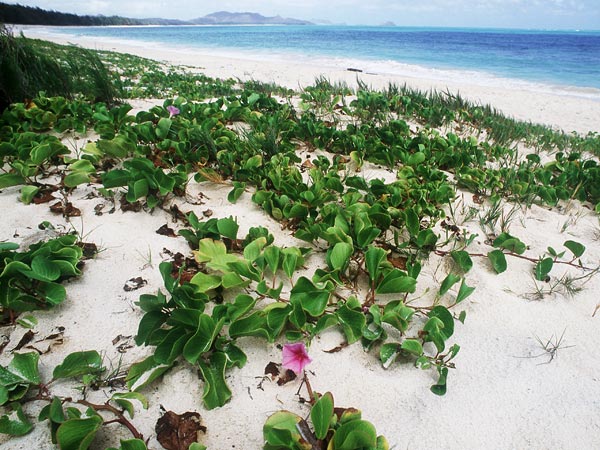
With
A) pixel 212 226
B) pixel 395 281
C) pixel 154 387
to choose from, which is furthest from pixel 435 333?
pixel 212 226

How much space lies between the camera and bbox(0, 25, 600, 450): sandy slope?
1181 millimetres

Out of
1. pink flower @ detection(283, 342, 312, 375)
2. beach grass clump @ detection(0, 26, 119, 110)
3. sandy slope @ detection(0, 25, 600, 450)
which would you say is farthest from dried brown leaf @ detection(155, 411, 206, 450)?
beach grass clump @ detection(0, 26, 119, 110)

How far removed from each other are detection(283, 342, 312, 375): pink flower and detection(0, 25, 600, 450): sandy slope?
87mm

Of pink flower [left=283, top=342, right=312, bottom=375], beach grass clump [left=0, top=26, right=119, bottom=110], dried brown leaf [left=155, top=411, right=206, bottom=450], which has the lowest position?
dried brown leaf [left=155, top=411, right=206, bottom=450]

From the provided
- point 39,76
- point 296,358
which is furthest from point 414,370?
point 39,76

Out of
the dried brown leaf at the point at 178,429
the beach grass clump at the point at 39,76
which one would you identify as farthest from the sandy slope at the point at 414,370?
the beach grass clump at the point at 39,76

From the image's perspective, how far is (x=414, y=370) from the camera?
1.38m

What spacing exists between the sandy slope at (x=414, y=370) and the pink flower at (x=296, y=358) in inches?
3.4

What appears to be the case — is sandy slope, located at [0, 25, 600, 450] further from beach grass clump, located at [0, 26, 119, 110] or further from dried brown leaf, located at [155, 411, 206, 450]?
beach grass clump, located at [0, 26, 119, 110]

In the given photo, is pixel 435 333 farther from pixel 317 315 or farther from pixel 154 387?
pixel 154 387

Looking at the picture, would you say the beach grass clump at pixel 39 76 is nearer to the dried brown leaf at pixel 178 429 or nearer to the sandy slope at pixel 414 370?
the sandy slope at pixel 414 370

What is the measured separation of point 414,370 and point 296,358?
453mm

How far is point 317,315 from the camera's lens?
4.67 ft

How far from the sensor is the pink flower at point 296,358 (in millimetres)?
1266
